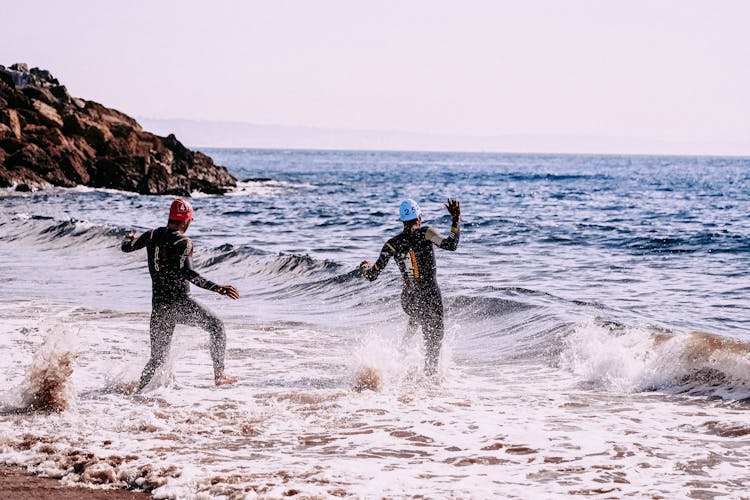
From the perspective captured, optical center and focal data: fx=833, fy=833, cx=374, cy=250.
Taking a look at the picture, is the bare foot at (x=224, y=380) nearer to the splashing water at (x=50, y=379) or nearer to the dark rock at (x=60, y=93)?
the splashing water at (x=50, y=379)

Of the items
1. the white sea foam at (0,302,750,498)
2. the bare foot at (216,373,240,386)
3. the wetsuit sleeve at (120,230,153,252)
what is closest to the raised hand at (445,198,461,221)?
the white sea foam at (0,302,750,498)

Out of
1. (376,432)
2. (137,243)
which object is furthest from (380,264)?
(137,243)

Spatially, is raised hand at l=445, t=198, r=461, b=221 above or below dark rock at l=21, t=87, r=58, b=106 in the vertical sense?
below

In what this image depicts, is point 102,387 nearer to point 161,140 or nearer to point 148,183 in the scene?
point 148,183

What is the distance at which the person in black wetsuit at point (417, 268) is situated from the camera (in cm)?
965

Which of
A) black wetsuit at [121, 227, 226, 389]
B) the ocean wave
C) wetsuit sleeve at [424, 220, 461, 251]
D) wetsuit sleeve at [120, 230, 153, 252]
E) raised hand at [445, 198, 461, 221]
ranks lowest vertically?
the ocean wave

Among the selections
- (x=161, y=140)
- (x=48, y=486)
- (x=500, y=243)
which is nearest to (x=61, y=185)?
(x=161, y=140)

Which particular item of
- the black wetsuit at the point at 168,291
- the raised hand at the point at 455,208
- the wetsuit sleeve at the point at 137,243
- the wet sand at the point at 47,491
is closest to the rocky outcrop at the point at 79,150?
the wetsuit sleeve at the point at 137,243

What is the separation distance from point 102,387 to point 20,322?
4576 mm

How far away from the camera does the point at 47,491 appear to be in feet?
19.5

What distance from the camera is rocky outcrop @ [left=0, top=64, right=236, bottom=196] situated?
166 ft

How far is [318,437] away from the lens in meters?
7.46

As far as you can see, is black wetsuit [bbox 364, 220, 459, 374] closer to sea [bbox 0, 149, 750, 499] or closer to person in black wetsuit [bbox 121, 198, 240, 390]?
sea [bbox 0, 149, 750, 499]

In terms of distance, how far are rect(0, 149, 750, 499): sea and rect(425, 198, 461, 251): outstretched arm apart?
1.37 metres
